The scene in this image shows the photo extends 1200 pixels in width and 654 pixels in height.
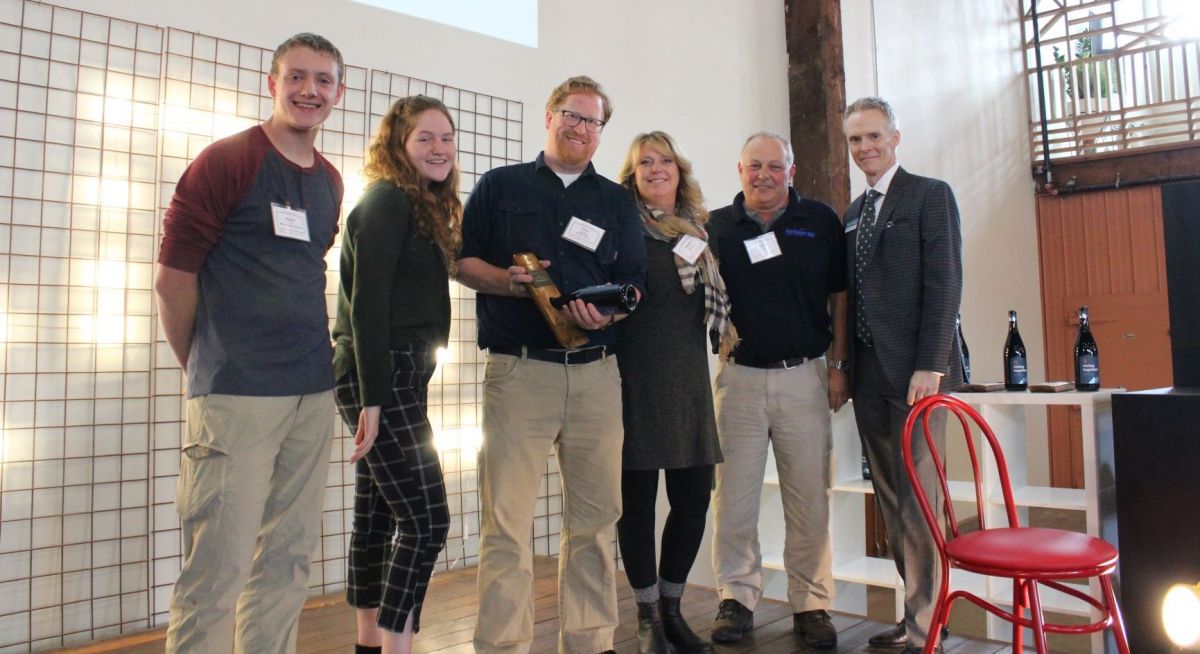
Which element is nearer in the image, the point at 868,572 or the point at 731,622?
the point at 731,622

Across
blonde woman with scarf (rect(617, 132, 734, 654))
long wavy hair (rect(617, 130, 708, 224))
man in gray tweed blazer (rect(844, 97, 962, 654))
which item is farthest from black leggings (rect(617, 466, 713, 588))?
long wavy hair (rect(617, 130, 708, 224))

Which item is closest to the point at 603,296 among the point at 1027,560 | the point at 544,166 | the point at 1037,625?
the point at 544,166

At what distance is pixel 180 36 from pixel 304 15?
467 mm

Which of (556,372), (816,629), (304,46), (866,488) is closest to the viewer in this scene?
(304,46)

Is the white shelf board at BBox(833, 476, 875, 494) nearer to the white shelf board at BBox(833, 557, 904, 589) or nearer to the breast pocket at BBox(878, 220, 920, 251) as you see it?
the white shelf board at BBox(833, 557, 904, 589)

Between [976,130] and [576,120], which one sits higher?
[976,130]

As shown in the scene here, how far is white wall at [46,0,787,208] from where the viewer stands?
9.70 feet

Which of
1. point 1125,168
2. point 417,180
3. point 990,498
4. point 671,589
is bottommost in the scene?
point 671,589

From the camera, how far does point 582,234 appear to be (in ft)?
6.55

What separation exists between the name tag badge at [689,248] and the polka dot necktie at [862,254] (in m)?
0.47

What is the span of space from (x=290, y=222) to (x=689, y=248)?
1059 mm

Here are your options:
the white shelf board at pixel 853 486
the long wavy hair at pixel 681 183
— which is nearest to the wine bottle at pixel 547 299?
the long wavy hair at pixel 681 183

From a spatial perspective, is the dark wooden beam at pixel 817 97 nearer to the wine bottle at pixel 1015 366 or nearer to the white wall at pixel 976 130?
the white wall at pixel 976 130

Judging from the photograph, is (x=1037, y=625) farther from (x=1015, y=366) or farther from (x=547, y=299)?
(x=1015, y=366)
